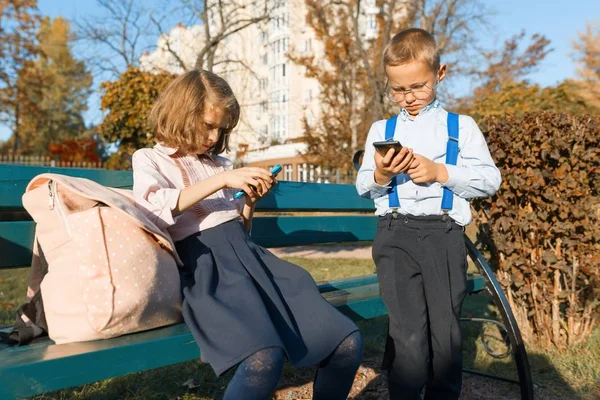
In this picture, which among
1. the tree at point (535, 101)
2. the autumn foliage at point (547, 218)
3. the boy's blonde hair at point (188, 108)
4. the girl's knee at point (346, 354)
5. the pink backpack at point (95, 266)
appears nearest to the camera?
the pink backpack at point (95, 266)

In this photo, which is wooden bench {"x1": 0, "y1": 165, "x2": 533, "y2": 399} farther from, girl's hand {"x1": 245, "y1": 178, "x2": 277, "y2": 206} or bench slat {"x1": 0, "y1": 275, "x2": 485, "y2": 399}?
girl's hand {"x1": 245, "y1": 178, "x2": 277, "y2": 206}

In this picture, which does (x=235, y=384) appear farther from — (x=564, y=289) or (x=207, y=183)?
(x=564, y=289)

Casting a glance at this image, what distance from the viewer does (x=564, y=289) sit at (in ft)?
12.2

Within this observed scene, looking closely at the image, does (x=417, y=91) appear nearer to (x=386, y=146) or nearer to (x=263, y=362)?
(x=386, y=146)

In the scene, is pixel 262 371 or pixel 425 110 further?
pixel 425 110

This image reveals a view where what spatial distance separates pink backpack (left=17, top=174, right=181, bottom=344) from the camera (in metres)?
1.73

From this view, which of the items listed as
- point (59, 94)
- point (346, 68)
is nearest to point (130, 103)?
point (346, 68)

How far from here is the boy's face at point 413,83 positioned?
7.69 ft

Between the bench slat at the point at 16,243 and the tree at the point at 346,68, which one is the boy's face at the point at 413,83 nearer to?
the bench slat at the point at 16,243

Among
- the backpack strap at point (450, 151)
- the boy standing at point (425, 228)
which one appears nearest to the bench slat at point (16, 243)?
the boy standing at point (425, 228)

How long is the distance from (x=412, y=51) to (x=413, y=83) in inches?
4.7

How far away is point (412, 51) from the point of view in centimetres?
234

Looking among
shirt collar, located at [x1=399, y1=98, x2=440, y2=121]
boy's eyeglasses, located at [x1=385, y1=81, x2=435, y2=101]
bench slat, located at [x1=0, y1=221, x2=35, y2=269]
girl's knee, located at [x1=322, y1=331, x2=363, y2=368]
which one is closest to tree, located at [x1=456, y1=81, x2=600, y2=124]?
shirt collar, located at [x1=399, y1=98, x2=440, y2=121]

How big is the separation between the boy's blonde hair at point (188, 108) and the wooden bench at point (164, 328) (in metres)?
0.40
